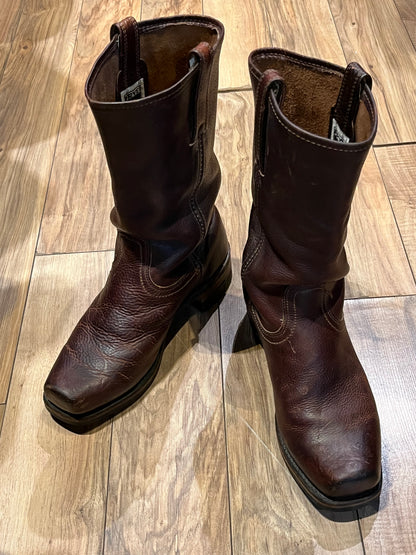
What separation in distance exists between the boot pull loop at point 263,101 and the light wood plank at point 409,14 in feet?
3.37

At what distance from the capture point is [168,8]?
167cm

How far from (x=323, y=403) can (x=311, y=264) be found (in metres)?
0.21

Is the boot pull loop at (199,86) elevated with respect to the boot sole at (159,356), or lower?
elevated

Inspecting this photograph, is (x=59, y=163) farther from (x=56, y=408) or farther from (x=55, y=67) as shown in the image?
(x=56, y=408)

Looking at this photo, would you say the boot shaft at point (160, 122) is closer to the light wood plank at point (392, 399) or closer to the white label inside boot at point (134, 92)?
the white label inside boot at point (134, 92)

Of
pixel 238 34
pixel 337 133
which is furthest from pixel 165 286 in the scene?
pixel 238 34

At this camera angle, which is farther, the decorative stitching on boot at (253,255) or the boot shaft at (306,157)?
the decorative stitching on boot at (253,255)

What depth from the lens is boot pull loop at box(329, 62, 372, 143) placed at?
67 centimetres

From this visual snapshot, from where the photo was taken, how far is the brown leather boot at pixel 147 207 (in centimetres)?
71

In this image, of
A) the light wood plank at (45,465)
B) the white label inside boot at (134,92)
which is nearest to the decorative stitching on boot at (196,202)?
the white label inside boot at (134,92)

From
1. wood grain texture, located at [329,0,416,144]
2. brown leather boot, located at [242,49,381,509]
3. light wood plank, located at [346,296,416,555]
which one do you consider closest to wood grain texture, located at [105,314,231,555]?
brown leather boot, located at [242,49,381,509]

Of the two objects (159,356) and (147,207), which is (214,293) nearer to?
(159,356)

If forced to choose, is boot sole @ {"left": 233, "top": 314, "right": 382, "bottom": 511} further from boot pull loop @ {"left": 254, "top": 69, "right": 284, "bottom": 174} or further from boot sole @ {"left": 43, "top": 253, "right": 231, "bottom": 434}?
boot pull loop @ {"left": 254, "top": 69, "right": 284, "bottom": 174}

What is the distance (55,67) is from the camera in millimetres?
1536
